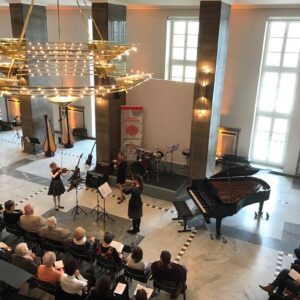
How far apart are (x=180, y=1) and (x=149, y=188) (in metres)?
5.59

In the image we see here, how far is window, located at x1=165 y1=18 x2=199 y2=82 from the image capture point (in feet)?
40.5

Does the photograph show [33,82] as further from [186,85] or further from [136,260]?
[136,260]

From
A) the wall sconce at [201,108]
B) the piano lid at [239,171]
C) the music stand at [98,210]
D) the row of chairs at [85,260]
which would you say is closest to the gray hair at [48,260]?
the row of chairs at [85,260]

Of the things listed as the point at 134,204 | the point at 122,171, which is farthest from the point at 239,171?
the point at 122,171

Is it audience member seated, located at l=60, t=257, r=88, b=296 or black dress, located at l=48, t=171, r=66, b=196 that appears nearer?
audience member seated, located at l=60, t=257, r=88, b=296

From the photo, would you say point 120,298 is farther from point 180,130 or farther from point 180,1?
point 180,1

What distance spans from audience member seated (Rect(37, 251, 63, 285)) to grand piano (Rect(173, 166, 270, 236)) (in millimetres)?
3475

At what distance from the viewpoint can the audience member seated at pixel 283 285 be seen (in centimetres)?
551

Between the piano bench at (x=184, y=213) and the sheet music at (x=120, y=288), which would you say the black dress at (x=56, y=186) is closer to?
the piano bench at (x=184, y=213)

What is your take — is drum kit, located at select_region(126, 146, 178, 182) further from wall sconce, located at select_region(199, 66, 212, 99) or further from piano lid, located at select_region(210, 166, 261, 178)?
piano lid, located at select_region(210, 166, 261, 178)

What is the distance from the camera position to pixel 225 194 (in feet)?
26.3

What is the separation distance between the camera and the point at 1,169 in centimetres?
1162

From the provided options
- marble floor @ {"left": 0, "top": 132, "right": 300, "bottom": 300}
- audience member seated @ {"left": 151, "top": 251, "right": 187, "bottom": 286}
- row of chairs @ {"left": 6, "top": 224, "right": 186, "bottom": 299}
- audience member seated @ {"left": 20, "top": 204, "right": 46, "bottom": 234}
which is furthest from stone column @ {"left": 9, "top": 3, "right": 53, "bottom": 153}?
audience member seated @ {"left": 151, "top": 251, "right": 187, "bottom": 286}

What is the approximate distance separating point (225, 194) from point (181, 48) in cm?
684
